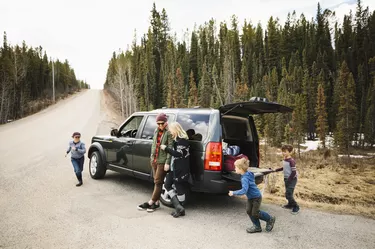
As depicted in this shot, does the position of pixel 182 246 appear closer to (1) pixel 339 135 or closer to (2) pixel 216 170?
(2) pixel 216 170

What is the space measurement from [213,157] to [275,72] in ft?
214

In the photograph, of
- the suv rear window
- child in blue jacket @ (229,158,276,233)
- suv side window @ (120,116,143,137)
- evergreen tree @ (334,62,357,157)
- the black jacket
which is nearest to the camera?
child in blue jacket @ (229,158,276,233)

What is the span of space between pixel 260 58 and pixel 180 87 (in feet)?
98.1

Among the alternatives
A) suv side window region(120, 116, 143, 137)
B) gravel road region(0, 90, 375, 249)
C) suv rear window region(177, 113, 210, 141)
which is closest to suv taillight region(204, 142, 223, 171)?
suv rear window region(177, 113, 210, 141)

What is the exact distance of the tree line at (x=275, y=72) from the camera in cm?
4866

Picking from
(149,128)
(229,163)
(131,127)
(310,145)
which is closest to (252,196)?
(229,163)

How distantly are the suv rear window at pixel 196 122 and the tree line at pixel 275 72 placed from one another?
1681 inches

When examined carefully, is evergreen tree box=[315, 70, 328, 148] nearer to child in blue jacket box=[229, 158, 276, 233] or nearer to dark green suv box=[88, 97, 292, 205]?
dark green suv box=[88, 97, 292, 205]

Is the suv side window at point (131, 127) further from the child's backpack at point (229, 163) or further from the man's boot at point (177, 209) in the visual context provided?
the child's backpack at point (229, 163)

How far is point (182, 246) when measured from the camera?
362 cm

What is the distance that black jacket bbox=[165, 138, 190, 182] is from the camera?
4.63 metres

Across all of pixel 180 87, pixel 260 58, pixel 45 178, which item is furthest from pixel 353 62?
pixel 45 178

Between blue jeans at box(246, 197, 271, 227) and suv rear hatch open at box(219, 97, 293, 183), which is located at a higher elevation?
suv rear hatch open at box(219, 97, 293, 183)

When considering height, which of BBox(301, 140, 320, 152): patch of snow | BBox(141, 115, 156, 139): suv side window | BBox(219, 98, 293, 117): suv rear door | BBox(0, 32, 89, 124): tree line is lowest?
BBox(301, 140, 320, 152): patch of snow
